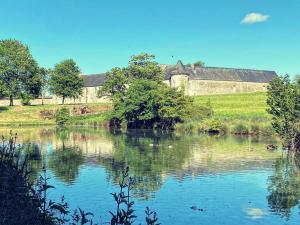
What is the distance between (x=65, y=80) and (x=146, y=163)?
8744 centimetres

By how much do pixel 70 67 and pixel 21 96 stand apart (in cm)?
1648

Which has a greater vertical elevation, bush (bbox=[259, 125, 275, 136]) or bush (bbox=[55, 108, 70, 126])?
bush (bbox=[55, 108, 70, 126])

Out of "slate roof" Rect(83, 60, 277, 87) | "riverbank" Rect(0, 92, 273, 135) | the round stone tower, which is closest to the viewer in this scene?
"riverbank" Rect(0, 92, 273, 135)

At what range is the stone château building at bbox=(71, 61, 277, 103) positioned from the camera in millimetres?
140000

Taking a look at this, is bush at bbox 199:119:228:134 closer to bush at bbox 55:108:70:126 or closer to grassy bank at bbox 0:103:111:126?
grassy bank at bbox 0:103:111:126

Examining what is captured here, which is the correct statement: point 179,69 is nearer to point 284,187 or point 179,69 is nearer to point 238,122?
point 238,122

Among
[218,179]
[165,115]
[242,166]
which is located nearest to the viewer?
[218,179]

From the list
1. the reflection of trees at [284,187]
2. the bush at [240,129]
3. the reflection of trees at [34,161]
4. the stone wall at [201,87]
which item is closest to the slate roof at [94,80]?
the stone wall at [201,87]

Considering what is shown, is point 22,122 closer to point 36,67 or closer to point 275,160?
point 36,67

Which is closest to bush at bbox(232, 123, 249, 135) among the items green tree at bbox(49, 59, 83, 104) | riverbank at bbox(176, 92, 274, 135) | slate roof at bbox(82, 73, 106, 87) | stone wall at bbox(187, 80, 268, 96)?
riverbank at bbox(176, 92, 274, 135)

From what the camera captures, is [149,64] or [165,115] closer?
[165,115]

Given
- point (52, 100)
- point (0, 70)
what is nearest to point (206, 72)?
point (52, 100)

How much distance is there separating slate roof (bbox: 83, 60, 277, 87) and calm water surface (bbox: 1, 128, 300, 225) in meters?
102

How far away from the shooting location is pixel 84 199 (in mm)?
19953
